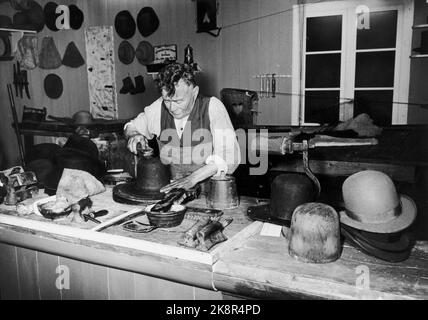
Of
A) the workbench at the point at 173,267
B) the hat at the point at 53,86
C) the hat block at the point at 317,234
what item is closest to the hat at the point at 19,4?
the hat at the point at 53,86

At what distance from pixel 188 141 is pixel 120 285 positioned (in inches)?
54.5

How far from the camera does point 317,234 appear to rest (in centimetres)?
168

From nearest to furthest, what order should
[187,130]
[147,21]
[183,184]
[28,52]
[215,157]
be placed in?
[183,184] → [215,157] → [187,130] → [28,52] → [147,21]

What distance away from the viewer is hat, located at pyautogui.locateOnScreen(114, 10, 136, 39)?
7.38m

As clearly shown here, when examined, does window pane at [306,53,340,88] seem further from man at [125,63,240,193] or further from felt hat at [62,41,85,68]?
felt hat at [62,41,85,68]

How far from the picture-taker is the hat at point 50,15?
7.08 meters

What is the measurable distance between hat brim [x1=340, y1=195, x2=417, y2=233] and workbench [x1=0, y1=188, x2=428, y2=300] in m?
0.12

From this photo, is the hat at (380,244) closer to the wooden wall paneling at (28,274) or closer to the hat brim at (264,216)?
the hat brim at (264,216)

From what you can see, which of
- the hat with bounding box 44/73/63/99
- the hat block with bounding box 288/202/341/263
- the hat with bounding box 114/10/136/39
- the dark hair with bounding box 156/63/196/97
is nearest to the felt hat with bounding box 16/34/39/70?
the hat with bounding box 44/73/63/99

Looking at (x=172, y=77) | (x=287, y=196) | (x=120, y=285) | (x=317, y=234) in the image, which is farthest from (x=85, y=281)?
(x=172, y=77)

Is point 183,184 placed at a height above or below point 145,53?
below

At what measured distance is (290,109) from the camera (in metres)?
6.49

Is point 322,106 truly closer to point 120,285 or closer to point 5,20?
point 120,285

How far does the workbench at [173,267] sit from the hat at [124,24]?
5479 millimetres
